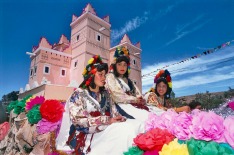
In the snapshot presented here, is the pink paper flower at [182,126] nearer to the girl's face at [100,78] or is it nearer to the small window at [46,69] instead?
the girl's face at [100,78]

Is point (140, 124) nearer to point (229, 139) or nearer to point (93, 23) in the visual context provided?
point (229, 139)

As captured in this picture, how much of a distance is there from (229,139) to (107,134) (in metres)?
1.36

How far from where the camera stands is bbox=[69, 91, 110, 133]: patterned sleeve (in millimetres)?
2574

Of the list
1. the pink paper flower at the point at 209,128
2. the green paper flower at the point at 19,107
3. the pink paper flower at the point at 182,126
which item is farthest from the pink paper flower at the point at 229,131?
the green paper flower at the point at 19,107

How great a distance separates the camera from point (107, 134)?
8.26 ft

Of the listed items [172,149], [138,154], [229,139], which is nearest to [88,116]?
[138,154]

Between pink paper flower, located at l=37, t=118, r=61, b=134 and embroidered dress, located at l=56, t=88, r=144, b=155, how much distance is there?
986 mm

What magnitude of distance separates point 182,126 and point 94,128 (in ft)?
3.74

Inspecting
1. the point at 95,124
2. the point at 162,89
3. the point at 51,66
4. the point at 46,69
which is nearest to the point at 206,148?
the point at 95,124

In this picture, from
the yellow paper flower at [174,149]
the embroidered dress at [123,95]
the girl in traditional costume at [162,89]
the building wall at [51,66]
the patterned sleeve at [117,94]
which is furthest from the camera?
the building wall at [51,66]

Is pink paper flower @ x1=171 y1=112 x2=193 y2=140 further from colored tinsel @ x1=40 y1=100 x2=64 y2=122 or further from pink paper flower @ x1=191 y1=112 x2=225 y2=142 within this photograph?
colored tinsel @ x1=40 y1=100 x2=64 y2=122

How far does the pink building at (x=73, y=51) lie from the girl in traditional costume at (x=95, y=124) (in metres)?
16.1

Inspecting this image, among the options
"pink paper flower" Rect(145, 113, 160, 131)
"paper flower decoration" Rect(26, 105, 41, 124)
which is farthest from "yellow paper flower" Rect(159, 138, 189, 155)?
"paper flower decoration" Rect(26, 105, 41, 124)

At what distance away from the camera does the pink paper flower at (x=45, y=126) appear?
4.03m
